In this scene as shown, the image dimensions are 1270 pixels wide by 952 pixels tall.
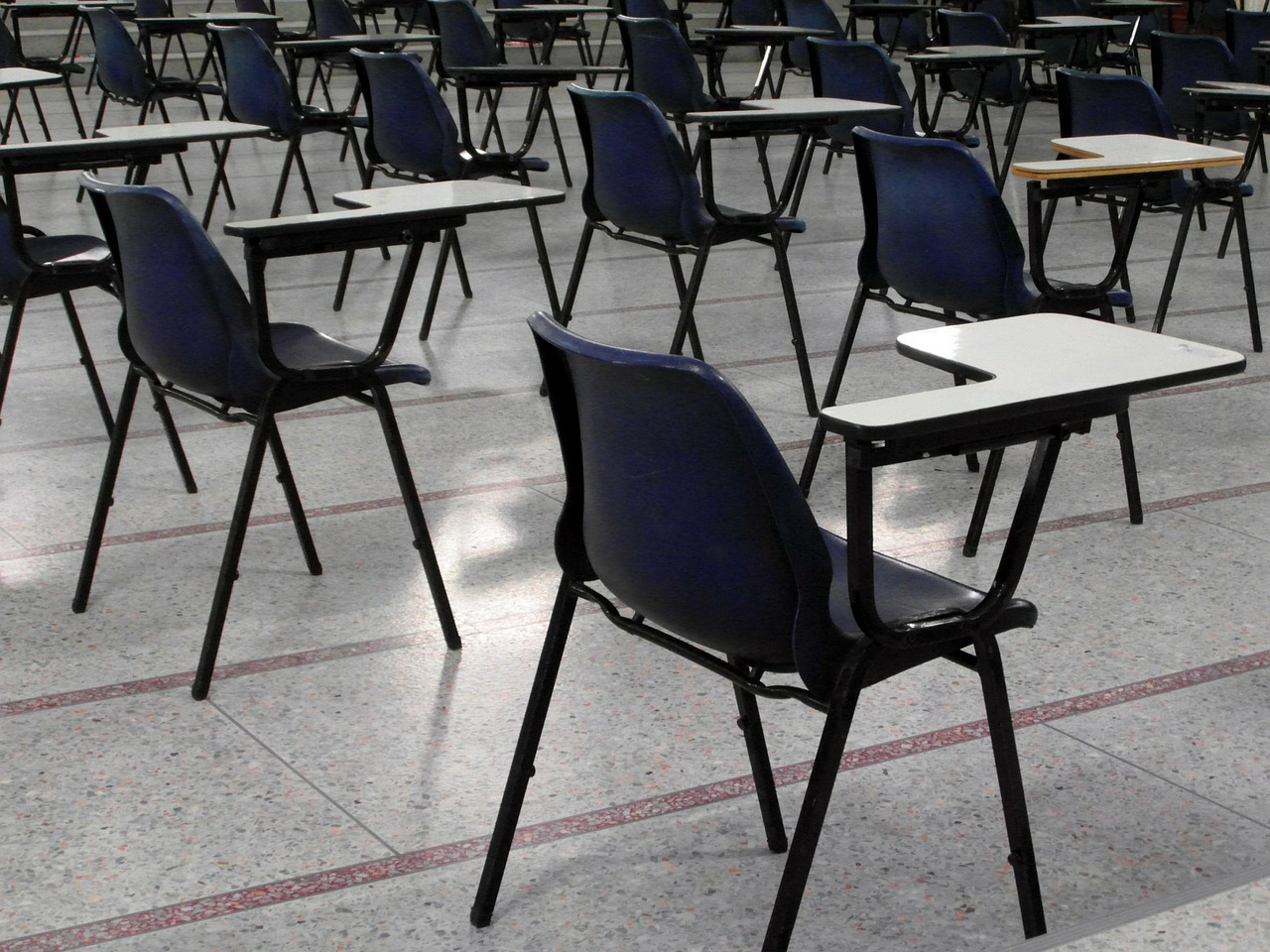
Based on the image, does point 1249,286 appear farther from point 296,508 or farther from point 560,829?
point 560,829

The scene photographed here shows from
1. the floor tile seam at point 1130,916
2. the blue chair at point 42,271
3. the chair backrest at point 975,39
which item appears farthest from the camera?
the chair backrest at point 975,39

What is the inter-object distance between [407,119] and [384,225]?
8.17 feet

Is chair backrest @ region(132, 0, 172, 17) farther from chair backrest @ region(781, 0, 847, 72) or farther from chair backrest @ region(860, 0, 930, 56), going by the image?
chair backrest @ region(860, 0, 930, 56)

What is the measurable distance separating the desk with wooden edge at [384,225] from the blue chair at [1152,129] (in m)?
2.38

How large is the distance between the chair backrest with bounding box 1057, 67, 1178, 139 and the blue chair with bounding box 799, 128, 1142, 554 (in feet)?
4.65

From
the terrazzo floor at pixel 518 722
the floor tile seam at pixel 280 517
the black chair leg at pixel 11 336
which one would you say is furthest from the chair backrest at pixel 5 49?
the floor tile seam at pixel 280 517

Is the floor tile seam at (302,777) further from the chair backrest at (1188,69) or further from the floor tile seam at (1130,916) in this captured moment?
the chair backrest at (1188,69)

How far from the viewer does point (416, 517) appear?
261 cm

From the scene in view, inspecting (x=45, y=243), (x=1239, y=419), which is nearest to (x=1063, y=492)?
(x=1239, y=419)

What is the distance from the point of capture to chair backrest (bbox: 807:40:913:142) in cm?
587

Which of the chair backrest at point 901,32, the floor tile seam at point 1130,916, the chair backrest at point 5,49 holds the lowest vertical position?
the chair backrest at point 901,32

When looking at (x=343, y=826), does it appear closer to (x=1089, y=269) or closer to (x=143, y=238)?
(x=143, y=238)

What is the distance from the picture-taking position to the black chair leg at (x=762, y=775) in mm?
1956

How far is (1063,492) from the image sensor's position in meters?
3.40
